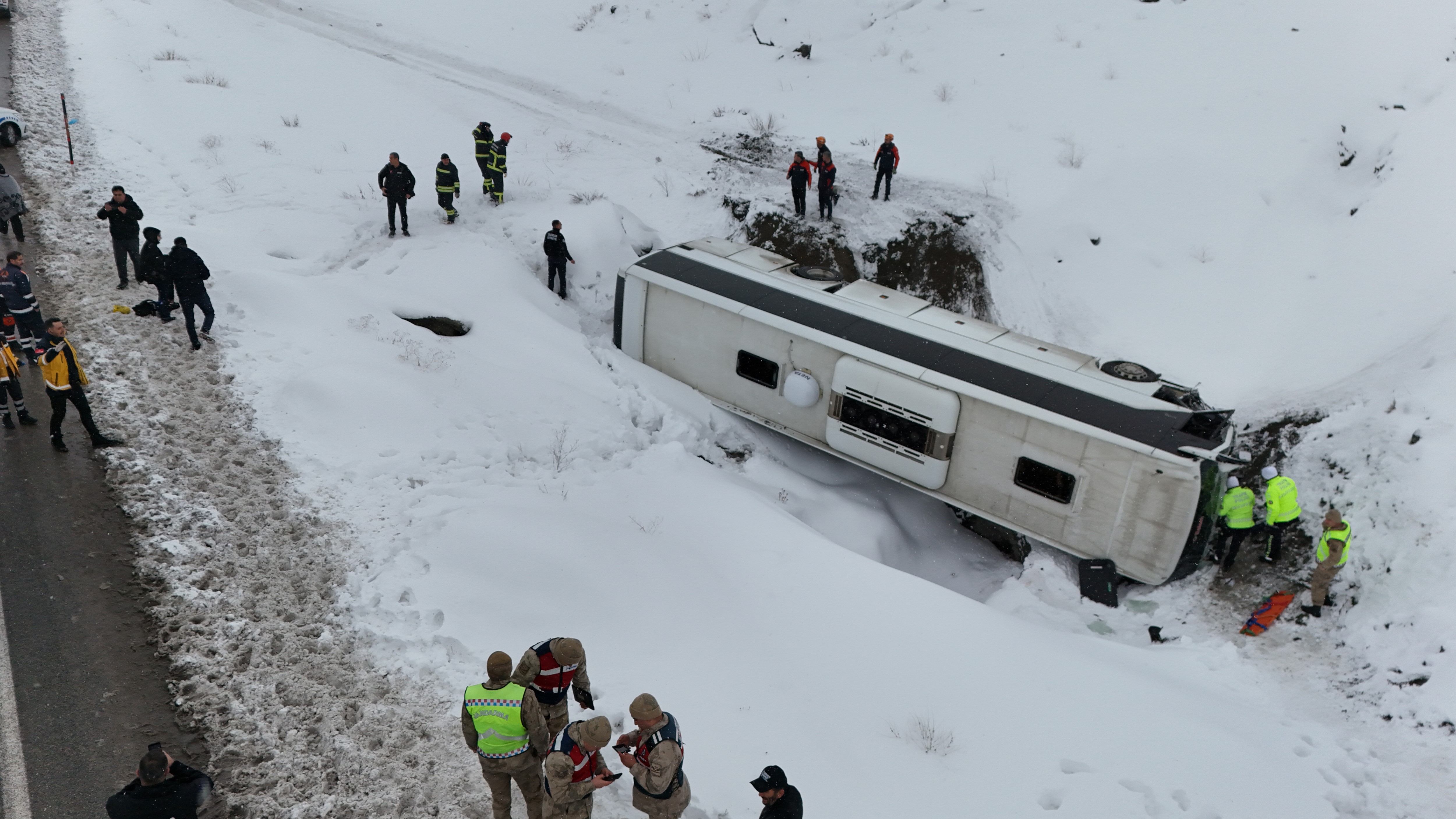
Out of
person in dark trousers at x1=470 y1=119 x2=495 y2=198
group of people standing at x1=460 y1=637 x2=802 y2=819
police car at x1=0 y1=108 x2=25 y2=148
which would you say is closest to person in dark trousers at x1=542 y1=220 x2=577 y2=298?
person in dark trousers at x1=470 y1=119 x2=495 y2=198

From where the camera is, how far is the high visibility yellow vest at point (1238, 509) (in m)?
11.2

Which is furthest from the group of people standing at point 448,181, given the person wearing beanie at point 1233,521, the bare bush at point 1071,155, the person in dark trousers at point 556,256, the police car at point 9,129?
the person wearing beanie at point 1233,521

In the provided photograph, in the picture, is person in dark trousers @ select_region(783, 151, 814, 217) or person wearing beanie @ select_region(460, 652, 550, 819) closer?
person wearing beanie @ select_region(460, 652, 550, 819)

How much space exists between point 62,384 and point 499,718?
7894 mm

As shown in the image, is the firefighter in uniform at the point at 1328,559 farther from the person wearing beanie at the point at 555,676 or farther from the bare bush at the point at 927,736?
the person wearing beanie at the point at 555,676

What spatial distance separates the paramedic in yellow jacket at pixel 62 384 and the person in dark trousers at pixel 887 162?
13.5 metres

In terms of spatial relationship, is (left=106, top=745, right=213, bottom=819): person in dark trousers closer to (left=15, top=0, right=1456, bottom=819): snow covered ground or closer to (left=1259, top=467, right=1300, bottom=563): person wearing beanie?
(left=15, top=0, right=1456, bottom=819): snow covered ground

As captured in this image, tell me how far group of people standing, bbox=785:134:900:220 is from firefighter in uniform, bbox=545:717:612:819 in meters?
13.6

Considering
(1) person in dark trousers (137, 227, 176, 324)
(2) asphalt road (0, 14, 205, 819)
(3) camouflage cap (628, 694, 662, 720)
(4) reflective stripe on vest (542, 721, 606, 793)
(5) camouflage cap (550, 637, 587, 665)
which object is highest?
(1) person in dark trousers (137, 227, 176, 324)

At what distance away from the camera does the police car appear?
61.5ft

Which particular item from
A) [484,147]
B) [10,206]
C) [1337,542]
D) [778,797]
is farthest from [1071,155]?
[10,206]

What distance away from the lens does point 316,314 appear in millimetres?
14023

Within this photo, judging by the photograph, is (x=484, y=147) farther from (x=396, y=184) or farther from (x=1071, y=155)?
(x=1071, y=155)

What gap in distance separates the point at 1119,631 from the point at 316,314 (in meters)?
12.1
